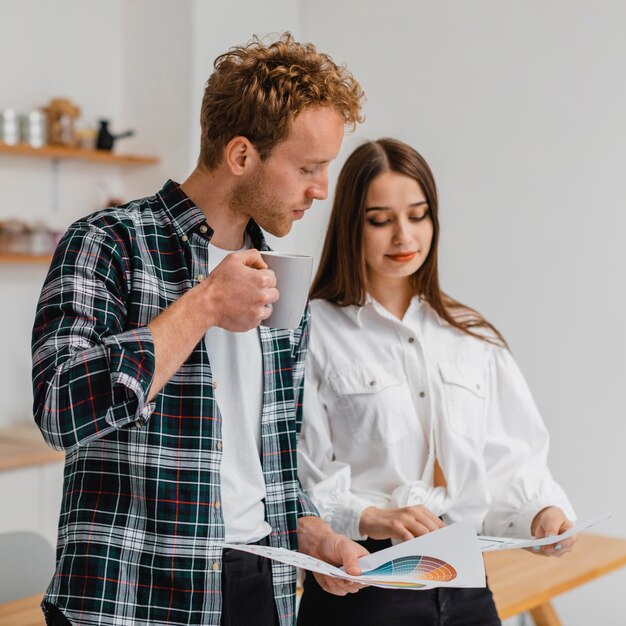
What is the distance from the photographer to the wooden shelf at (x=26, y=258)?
3.63m

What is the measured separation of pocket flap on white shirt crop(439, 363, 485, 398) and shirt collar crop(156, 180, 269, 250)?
1.90 ft

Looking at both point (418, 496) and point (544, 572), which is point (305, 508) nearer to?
point (418, 496)

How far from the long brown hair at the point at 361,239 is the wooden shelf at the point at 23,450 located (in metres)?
1.88

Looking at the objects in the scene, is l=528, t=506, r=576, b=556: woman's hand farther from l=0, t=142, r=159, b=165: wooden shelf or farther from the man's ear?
l=0, t=142, r=159, b=165: wooden shelf

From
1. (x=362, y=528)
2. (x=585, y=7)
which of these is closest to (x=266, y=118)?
(x=362, y=528)

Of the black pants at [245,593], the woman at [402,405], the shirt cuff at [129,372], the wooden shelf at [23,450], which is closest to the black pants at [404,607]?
the woman at [402,405]

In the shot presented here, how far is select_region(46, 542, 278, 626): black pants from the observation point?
4.08 ft

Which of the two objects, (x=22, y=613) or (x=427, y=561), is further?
(x=22, y=613)

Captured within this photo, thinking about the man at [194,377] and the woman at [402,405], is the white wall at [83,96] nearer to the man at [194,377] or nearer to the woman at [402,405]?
the woman at [402,405]

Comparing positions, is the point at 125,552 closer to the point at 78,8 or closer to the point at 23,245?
the point at 23,245

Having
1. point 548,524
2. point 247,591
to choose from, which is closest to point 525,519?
point 548,524

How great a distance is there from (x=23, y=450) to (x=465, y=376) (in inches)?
89.3

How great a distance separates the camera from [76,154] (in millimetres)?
3867

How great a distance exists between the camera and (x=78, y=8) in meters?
4.05
